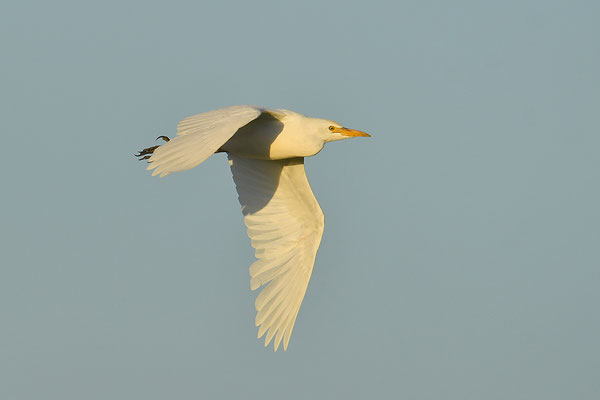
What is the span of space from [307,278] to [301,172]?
6.33 feet

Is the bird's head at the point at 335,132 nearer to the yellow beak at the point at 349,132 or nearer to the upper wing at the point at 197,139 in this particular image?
the yellow beak at the point at 349,132

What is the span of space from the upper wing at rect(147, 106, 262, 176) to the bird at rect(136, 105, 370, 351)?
435mm

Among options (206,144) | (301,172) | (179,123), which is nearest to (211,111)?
(179,123)

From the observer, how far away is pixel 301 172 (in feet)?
66.5

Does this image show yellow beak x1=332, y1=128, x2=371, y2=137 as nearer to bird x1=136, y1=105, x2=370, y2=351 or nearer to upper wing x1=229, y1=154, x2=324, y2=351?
bird x1=136, y1=105, x2=370, y2=351

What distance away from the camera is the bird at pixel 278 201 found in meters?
18.6

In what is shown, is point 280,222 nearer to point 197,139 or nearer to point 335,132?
point 335,132

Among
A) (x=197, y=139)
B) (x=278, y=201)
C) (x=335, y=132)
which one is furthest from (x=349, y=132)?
(x=197, y=139)

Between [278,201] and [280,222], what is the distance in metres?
0.40

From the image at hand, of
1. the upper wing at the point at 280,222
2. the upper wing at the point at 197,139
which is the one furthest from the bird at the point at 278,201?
the upper wing at the point at 197,139

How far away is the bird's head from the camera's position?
18.6 metres

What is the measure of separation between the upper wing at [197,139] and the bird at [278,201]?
0.43m

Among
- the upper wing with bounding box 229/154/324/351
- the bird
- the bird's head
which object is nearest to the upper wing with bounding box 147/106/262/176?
the bird

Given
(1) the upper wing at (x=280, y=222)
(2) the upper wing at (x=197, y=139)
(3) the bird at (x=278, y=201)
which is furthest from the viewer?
(1) the upper wing at (x=280, y=222)
